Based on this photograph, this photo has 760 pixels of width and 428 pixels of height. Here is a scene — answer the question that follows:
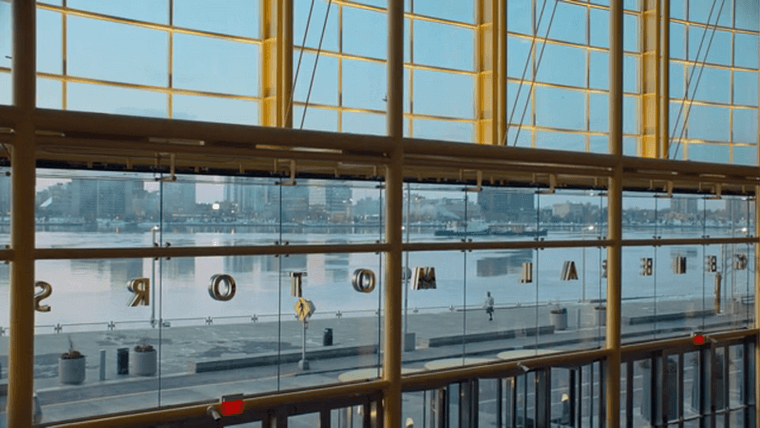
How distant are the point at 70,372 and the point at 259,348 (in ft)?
80.5

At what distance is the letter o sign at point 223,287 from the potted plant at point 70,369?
783 cm

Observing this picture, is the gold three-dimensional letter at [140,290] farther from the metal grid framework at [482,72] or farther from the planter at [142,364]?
the planter at [142,364]

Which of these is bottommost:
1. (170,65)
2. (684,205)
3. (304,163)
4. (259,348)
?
(259,348)

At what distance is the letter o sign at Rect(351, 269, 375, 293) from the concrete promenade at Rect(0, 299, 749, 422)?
9686 millimetres

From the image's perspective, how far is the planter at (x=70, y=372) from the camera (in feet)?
58.2

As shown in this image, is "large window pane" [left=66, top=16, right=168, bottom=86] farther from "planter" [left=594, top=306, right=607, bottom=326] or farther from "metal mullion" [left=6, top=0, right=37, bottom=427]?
"planter" [left=594, top=306, right=607, bottom=326]

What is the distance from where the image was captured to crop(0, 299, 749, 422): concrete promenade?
23125 mm

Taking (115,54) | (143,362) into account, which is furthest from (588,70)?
(143,362)

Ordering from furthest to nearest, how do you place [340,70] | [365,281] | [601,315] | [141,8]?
[601,315] < [141,8] < [340,70] < [365,281]

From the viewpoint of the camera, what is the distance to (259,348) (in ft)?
145

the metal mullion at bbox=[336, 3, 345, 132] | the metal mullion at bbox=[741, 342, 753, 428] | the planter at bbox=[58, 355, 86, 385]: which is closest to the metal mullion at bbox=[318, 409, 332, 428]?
the metal mullion at bbox=[336, 3, 345, 132]

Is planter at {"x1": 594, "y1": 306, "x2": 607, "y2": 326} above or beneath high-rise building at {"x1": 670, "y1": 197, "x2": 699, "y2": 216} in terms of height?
beneath

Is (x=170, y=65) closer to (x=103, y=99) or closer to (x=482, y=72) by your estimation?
(x=103, y=99)

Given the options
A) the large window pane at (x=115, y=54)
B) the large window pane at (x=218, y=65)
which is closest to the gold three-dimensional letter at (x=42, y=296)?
the large window pane at (x=115, y=54)
